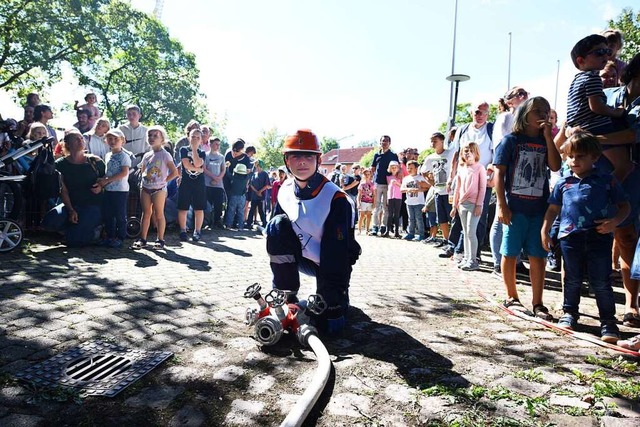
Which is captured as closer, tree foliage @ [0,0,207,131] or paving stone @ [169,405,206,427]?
paving stone @ [169,405,206,427]

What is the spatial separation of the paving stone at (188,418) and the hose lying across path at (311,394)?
0.46 meters

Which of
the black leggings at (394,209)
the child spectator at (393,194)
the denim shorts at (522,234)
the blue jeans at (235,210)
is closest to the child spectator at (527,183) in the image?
the denim shorts at (522,234)

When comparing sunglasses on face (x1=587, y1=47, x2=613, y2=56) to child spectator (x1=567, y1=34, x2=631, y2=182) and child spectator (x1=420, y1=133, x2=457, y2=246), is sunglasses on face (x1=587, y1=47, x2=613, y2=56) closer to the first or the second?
child spectator (x1=567, y1=34, x2=631, y2=182)

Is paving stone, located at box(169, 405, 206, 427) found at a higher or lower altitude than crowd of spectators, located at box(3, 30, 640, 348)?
lower

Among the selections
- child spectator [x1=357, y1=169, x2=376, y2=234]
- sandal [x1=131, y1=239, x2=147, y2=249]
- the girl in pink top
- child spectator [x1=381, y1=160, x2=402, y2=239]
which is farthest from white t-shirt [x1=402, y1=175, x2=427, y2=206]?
sandal [x1=131, y1=239, x2=147, y2=249]

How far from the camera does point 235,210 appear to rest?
1191 centimetres

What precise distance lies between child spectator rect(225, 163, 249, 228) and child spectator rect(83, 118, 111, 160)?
11.5 ft

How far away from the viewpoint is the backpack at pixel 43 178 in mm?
6945

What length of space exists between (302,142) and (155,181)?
15.7 feet

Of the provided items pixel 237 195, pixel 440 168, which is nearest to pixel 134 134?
pixel 237 195

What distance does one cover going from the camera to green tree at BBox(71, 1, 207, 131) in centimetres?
3416

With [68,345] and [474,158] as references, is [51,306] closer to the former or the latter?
[68,345]

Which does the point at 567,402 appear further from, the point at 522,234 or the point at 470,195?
the point at 470,195

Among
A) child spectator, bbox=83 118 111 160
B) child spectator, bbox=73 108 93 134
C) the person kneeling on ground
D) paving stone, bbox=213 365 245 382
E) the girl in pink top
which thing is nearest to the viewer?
paving stone, bbox=213 365 245 382
